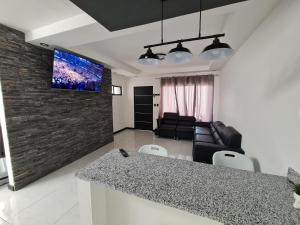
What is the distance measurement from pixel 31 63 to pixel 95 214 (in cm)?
252

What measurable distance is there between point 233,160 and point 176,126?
11.8ft

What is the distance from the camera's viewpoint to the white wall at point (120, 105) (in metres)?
5.85

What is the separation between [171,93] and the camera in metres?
5.72

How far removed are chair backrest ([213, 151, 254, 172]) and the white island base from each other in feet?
2.80

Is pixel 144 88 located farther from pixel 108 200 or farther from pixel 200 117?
pixel 108 200

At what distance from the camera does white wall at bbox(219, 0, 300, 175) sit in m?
1.29

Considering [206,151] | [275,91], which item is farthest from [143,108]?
[275,91]

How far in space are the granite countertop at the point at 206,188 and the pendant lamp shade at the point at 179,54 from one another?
3.33 feet

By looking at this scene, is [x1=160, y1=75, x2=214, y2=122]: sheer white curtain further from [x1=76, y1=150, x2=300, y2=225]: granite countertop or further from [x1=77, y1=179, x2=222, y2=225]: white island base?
[x1=77, y1=179, x2=222, y2=225]: white island base

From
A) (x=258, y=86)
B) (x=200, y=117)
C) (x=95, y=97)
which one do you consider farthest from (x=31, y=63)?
(x=200, y=117)

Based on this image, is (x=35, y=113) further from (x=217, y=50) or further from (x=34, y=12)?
(x=217, y=50)

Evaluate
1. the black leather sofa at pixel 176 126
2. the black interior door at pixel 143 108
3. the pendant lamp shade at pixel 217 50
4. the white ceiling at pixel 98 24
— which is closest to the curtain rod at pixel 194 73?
the black interior door at pixel 143 108

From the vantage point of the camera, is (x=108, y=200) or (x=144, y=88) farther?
(x=144, y=88)

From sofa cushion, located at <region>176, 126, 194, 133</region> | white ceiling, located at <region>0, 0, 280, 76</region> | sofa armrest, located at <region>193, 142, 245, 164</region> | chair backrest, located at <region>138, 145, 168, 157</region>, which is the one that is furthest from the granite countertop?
sofa cushion, located at <region>176, 126, 194, 133</region>
